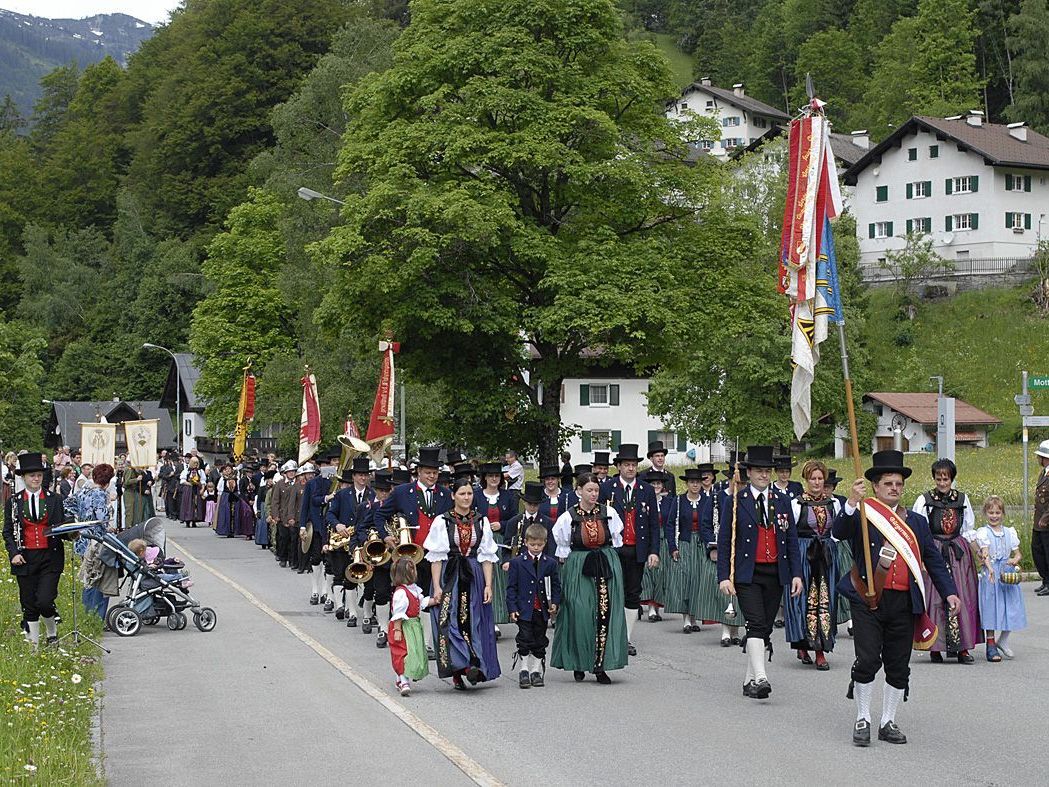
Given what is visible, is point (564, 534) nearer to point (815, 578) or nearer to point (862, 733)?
point (815, 578)

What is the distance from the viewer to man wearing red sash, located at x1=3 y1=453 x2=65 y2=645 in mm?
14188

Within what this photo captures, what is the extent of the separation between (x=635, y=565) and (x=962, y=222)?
68.8 m

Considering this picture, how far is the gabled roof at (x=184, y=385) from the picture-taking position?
87.4 metres

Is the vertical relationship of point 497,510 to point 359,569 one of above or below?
above

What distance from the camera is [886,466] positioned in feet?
31.8

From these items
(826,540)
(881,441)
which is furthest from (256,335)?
(826,540)

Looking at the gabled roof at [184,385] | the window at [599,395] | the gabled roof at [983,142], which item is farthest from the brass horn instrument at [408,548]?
the gabled roof at [184,385]

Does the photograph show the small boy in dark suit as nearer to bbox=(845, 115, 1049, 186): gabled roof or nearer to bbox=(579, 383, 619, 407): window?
bbox=(579, 383, 619, 407): window

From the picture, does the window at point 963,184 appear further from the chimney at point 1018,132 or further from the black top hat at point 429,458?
the black top hat at point 429,458

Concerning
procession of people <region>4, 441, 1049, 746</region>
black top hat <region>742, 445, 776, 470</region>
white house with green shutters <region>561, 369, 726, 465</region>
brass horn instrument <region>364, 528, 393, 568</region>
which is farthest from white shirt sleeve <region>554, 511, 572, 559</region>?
white house with green shutters <region>561, 369, 726, 465</region>

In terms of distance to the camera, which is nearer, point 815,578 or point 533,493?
point 533,493

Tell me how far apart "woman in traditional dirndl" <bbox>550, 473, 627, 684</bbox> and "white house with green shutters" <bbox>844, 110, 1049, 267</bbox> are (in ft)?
213

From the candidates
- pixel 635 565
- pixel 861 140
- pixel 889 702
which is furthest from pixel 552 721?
pixel 861 140

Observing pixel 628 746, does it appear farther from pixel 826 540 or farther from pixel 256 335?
pixel 256 335
